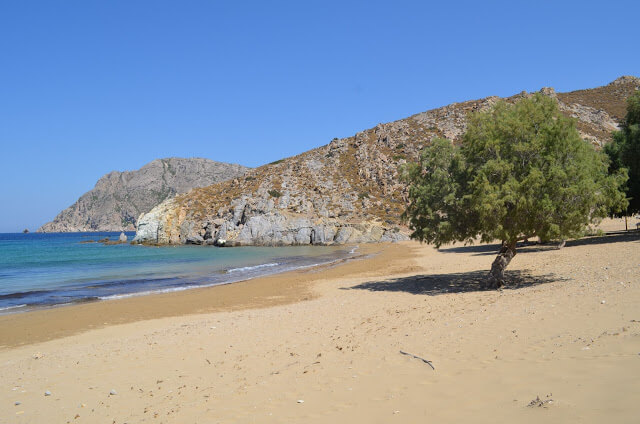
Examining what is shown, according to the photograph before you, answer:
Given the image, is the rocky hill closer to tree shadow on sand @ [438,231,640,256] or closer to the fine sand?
tree shadow on sand @ [438,231,640,256]

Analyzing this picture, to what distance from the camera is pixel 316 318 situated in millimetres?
12797

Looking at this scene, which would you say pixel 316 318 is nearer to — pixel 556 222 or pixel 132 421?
pixel 132 421

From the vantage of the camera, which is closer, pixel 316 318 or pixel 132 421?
pixel 132 421

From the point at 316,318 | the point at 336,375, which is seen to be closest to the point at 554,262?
the point at 316,318

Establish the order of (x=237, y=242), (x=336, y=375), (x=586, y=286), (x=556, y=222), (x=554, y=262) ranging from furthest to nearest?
(x=237, y=242) → (x=554, y=262) → (x=556, y=222) → (x=586, y=286) → (x=336, y=375)

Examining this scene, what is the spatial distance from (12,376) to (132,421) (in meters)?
5.07

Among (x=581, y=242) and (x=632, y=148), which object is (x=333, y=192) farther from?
(x=632, y=148)

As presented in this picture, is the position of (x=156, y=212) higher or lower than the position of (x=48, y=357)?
higher

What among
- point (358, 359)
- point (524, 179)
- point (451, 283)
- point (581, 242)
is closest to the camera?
point (358, 359)

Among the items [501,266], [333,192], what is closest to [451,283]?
[501,266]

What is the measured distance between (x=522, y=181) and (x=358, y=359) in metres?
8.97

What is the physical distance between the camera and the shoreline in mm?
14694

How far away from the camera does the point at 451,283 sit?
17766mm

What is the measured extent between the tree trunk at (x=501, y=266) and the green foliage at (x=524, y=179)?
1.33 feet
